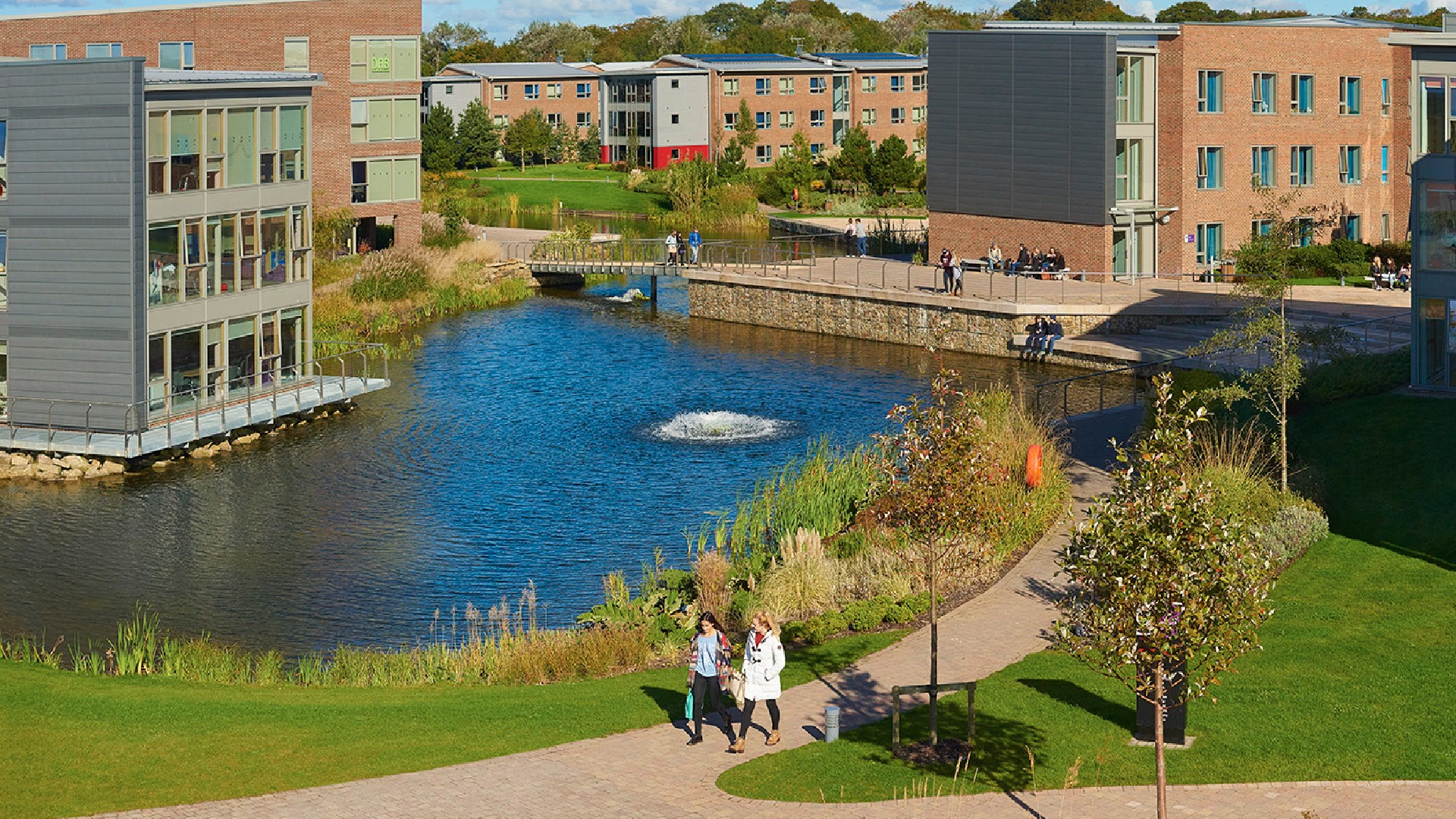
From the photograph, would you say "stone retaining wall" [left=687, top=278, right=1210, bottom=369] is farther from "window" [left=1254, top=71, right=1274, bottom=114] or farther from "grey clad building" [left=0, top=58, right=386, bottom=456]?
"grey clad building" [left=0, top=58, right=386, bottom=456]

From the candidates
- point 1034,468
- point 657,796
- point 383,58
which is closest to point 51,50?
point 383,58

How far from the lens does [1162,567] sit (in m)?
15.8

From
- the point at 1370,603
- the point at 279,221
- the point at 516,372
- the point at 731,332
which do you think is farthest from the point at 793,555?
the point at 731,332

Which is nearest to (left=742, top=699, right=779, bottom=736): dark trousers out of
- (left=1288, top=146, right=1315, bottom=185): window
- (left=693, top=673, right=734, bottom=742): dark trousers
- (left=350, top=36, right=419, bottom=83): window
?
(left=693, top=673, right=734, bottom=742): dark trousers

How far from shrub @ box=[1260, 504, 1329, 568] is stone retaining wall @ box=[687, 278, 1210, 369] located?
72.9 feet

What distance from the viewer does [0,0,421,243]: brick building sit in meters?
67.3

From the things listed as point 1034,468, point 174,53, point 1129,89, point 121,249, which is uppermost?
point 174,53

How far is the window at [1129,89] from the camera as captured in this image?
58.6 metres

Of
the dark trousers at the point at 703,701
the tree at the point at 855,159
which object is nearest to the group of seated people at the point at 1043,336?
the dark trousers at the point at 703,701

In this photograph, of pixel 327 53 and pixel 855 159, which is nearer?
pixel 327 53

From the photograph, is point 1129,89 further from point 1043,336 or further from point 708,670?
point 708,670

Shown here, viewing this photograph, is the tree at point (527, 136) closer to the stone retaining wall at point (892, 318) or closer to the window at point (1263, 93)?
the stone retaining wall at point (892, 318)

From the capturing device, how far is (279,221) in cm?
4338

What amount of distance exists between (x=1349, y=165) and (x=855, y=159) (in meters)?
35.0
